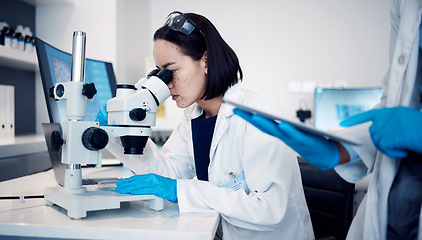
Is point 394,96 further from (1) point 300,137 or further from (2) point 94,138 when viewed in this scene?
(2) point 94,138

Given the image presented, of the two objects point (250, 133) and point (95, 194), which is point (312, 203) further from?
point (95, 194)

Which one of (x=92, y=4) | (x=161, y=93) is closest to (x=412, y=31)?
(x=161, y=93)

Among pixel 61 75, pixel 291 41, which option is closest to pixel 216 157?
pixel 61 75

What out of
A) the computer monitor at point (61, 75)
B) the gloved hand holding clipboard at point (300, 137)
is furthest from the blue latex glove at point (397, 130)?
the computer monitor at point (61, 75)

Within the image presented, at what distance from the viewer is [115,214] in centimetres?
92

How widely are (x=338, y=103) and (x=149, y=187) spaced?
2967mm

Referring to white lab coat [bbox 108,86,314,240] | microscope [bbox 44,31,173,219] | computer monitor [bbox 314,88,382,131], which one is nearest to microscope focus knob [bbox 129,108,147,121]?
microscope [bbox 44,31,173,219]

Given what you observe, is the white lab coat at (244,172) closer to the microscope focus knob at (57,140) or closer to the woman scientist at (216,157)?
the woman scientist at (216,157)

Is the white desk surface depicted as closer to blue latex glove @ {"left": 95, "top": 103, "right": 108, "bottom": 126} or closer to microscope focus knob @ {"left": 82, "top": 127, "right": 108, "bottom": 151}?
microscope focus knob @ {"left": 82, "top": 127, "right": 108, "bottom": 151}

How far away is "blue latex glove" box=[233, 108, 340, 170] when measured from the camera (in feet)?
2.46

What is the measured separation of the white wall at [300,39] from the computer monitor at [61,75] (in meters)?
2.35

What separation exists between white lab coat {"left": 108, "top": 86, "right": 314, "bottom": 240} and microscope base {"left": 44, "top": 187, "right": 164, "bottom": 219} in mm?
90

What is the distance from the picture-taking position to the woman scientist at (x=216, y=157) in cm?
97

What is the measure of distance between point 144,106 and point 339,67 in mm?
3313
